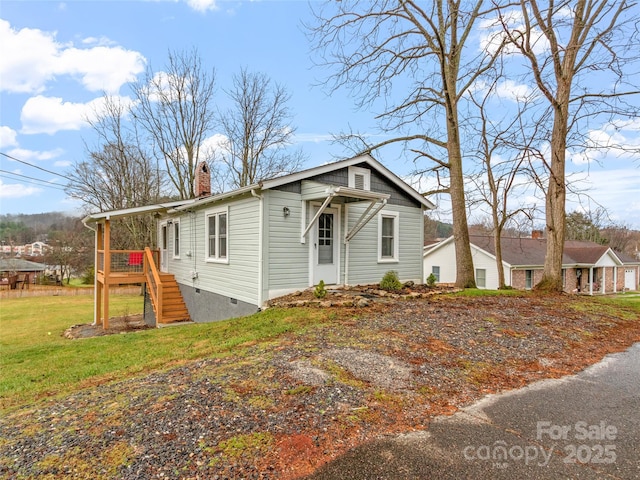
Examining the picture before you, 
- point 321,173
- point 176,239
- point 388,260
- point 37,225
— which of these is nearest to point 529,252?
point 388,260

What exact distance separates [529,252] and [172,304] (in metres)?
22.6

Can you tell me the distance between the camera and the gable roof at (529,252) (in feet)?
72.4

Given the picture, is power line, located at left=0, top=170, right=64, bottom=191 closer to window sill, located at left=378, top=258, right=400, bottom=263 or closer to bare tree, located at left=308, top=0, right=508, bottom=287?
bare tree, located at left=308, top=0, right=508, bottom=287

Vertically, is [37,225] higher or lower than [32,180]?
lower

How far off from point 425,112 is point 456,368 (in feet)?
34.3

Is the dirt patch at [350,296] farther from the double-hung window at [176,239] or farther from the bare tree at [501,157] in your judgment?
the double-hung window at [176,239]

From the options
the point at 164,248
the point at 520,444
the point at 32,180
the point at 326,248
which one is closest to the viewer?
the point at 520,444

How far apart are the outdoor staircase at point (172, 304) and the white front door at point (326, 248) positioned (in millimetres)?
5235

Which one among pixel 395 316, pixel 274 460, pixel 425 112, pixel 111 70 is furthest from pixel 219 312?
pixel 111 70

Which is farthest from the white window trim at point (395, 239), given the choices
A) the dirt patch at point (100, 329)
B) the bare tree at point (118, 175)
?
the bare tree at point (118, 175)

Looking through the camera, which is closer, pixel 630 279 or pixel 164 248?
pixel 164 248

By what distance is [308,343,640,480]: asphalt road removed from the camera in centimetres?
220

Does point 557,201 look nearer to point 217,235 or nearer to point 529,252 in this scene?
point 217,235

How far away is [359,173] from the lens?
986 cm
